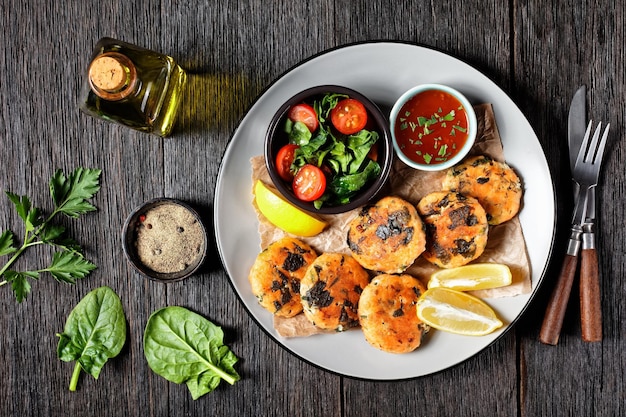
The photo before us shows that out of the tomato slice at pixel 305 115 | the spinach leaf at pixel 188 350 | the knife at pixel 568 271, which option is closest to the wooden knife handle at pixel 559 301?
the knife at pixel 568 271

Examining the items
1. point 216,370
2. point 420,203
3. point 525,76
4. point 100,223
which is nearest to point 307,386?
point 216,370

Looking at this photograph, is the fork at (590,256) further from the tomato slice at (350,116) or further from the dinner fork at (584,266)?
the tomato slice at (350,116)

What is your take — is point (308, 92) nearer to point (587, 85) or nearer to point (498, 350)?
point (587, 85)

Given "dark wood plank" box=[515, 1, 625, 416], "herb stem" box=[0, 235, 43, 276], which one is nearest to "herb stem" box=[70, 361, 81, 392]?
"herb stem" box=[0, 235, 43, 276]

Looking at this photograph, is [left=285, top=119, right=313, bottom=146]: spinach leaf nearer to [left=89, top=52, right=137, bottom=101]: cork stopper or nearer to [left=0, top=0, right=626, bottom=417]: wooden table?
[left=0, top=0, right=626, bottom=417]: wooden table

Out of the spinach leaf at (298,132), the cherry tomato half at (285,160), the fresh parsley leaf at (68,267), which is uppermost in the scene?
the spinach leaf at (298,132)

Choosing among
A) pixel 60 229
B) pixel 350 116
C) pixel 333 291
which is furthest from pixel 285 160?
pixel 60 229

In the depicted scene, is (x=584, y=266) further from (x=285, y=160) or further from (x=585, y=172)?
(x=285, y=160)
